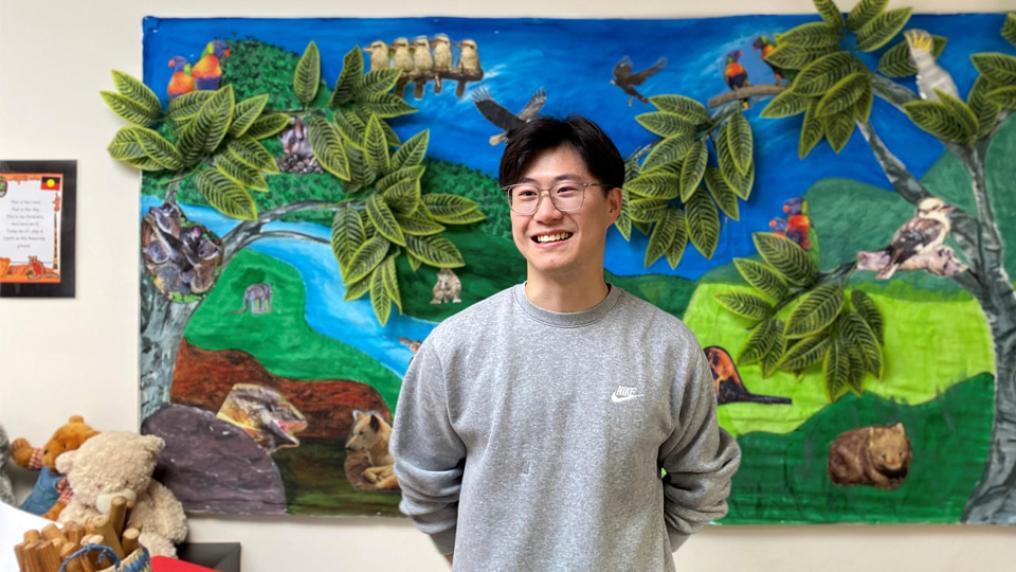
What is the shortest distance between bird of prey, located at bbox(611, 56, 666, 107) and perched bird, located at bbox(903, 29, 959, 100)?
0.64 m

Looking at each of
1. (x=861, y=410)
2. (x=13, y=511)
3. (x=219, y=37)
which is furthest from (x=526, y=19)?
(x=13, y=511)

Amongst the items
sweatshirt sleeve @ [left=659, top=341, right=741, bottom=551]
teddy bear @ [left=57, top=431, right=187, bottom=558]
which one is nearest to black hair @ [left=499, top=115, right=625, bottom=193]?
sweatshirt sleeve @ [left=659, top=341, right=741, bottom=551]

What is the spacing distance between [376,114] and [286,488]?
1.02m

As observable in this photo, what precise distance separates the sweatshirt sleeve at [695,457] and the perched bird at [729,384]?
735 mm

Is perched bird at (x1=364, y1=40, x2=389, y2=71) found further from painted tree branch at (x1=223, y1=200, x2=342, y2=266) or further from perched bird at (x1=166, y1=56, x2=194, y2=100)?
perched bird at (x1=166, y1=56, x2=194, y2=100)

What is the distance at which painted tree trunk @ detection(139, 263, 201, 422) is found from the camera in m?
2.06

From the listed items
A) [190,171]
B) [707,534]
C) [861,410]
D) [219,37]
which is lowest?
[707,534]

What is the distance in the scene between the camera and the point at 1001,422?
201 cm

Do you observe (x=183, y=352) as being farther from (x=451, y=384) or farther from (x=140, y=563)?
(x=451, y=384)

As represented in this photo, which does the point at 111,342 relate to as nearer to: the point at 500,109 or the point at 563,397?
the point at 500,109

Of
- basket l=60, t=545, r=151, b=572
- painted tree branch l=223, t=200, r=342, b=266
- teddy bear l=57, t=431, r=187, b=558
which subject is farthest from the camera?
painted tree branch l=223, t=200, r=342, b=266

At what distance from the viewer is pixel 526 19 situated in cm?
202

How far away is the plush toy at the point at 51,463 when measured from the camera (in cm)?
200

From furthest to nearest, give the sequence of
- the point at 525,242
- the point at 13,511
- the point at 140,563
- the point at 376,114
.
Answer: the point at 376,114 < the point at 13,511 < the point at 140,563 < the point at 525,242
